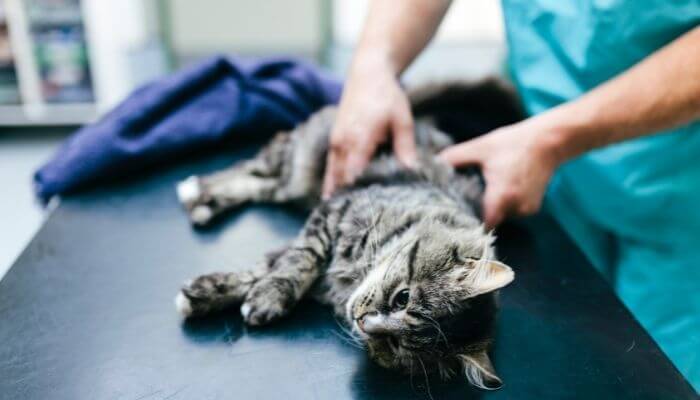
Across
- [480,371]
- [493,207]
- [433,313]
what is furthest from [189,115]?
[480,371]

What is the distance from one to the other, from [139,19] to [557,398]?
3.25m

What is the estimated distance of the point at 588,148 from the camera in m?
1.12

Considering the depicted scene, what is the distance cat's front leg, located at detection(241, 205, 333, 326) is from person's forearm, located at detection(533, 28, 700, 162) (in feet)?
1.62

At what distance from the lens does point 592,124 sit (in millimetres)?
1067

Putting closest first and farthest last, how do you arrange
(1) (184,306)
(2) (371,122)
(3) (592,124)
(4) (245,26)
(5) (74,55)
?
(1) (184,306)
(3) (592,124)
(2) (371,122)
(5) (74,55)
(4) (245,26)

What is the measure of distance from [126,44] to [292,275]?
9.07 ft

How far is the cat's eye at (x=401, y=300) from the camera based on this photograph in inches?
37.4

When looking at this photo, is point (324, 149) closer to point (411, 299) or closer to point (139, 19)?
point (411, 299)

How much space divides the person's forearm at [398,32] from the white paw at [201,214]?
501 millimetres

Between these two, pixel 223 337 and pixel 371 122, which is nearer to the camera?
pixel 223 337

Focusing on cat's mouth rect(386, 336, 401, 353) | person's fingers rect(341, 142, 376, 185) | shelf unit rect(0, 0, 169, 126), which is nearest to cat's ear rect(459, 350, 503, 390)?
cat's mouth rect(386, 336, 401, 353)

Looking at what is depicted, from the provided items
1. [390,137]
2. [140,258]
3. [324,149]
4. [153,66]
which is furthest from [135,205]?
[153,66]

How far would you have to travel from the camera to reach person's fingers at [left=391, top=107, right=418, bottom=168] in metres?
1.30

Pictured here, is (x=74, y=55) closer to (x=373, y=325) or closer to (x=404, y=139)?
(x=404, y=139)
